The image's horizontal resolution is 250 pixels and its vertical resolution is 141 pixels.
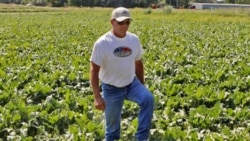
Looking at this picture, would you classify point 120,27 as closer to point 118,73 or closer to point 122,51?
point 122,51

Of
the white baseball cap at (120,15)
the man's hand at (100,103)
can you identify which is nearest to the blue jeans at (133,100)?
the man's hand at (100,103)

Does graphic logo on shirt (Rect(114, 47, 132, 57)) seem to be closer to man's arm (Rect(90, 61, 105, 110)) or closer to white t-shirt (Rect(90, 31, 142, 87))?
white t-shirt (Rect(90, 31, 142, 87))

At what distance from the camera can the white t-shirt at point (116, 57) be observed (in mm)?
4852

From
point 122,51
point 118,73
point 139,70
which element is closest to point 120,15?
point 122,51

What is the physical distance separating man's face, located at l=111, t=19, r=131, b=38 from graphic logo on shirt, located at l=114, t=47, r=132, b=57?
0.50 feet

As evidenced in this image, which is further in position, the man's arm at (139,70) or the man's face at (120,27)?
the man's arm at (139,70)

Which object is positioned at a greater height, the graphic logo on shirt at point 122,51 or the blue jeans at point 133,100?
the graphic logo on shirt at point 122,51

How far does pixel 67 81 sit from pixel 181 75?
8.50 ft

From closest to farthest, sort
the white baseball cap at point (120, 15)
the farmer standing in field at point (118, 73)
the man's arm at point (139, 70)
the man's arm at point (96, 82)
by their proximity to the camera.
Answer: the white baseball cap at point (120, 15) → the farmer standing in field at point (118, 73) → the man's arm at point (96, 82) → the man's arm at point (139, 70)

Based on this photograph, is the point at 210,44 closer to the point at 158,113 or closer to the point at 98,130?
the point at 158,113

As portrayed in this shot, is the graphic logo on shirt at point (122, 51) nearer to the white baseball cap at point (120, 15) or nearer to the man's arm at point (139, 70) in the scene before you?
the white baseball cap at point (120, 15)

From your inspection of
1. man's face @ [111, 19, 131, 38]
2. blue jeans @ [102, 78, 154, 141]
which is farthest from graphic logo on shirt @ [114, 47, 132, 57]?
blue jeans @ [102, 78, 154, 141]

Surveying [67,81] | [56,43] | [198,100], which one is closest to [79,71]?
[67,81]

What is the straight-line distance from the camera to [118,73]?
5062 millimetres
